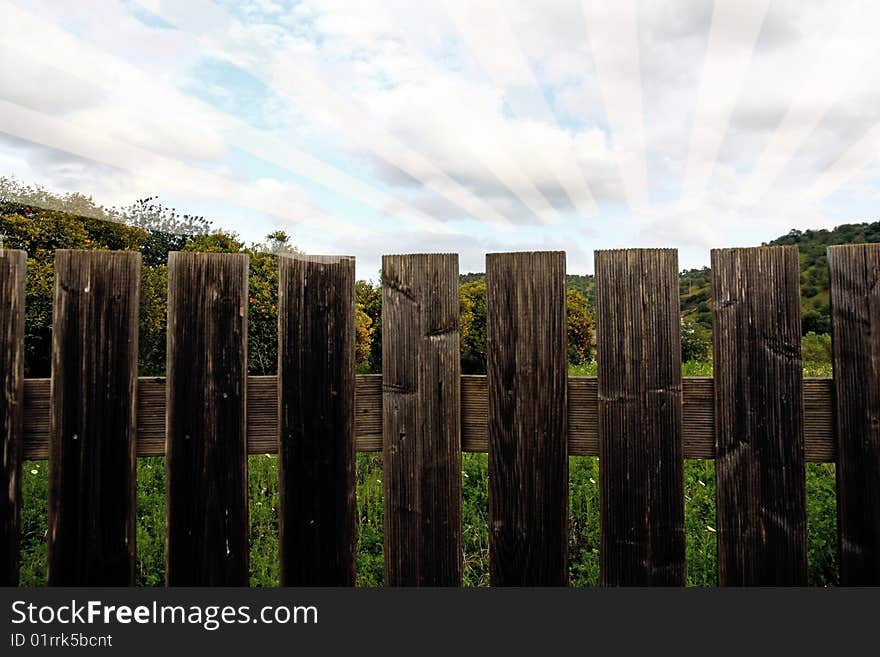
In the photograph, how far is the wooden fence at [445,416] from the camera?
2.01m

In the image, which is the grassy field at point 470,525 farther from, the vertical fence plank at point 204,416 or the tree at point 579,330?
the tree at point 579,330

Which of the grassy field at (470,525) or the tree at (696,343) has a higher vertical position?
the tree at (696,343)

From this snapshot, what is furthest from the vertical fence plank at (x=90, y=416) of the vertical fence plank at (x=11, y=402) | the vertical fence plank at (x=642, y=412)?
the vertical fence plank at (x=642, y=412)

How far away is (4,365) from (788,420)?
2636 millimetres

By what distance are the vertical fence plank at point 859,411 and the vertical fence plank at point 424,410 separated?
4.21 feet

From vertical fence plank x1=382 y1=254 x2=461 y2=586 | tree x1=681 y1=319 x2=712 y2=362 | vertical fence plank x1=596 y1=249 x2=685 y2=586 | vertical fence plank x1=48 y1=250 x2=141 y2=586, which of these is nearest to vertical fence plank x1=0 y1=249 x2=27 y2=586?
vertical fence plank x1=48 y1=250 x2=141 y2=586

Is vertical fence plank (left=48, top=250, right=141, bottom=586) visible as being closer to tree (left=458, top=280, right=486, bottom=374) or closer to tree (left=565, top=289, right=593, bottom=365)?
tree (left=458, top=280, right=486, bottom=374)

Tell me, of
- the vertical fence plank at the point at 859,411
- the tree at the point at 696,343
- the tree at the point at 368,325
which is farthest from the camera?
the tree at the point at 696,343

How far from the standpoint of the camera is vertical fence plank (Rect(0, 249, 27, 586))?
202 cm

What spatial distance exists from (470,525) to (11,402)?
8.59 ft

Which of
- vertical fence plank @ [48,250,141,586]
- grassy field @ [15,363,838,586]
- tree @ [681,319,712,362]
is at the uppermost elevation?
tree @ [681,319,712,362]

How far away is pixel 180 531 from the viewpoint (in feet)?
6.72

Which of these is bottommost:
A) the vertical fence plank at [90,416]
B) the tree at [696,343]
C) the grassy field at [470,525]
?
the grassy field at [470,525]

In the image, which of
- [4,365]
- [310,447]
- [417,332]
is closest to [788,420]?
[417,332]
